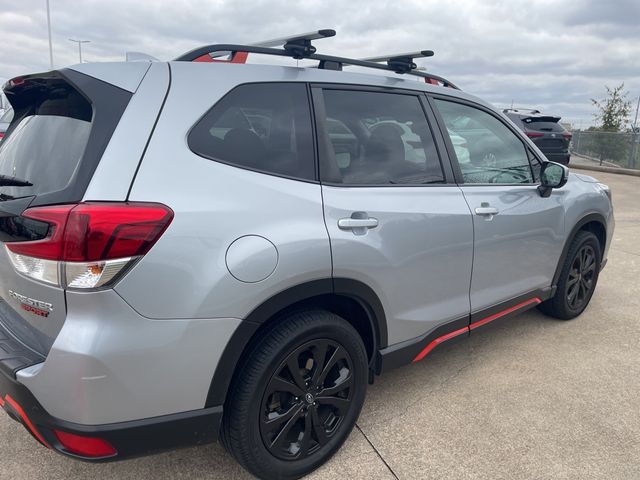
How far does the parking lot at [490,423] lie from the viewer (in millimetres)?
2389

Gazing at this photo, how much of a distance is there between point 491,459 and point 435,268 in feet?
3.08

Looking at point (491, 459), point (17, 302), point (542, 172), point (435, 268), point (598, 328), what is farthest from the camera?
point (598, 328)

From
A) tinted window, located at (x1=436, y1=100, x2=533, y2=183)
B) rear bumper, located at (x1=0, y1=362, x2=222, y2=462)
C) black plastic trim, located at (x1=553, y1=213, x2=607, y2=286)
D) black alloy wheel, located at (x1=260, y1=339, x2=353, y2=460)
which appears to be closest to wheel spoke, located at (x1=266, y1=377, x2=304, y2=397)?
black alloy wheel, located at (x1=260, y1=339, x2=353, y2=460)

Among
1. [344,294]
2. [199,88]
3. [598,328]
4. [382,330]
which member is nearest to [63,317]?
[199,88]

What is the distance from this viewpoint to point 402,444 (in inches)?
102

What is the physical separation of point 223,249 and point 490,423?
180cm

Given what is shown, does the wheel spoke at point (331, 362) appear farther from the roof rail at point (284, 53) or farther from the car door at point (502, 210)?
the roof rail at point (284, 53)

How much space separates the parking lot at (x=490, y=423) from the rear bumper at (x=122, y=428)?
54 cm

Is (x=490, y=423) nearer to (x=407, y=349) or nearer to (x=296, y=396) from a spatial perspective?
(x=407, y=349)

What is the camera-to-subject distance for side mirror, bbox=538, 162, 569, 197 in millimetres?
3398

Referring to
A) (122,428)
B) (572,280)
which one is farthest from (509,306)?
(122,428)

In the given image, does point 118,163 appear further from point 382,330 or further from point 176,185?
point 382,330

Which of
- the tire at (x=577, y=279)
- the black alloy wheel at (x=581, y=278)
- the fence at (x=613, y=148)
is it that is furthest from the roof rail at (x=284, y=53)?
the fence at (x=613, y=148)

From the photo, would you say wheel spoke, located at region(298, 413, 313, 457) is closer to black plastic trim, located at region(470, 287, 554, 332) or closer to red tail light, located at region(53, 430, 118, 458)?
red tail light, located at region(53, 430, 118, 458)
